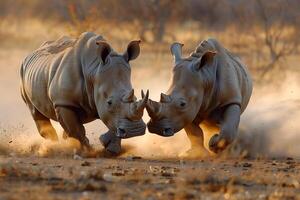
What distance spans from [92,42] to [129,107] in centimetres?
121

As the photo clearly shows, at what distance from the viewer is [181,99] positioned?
37.8 feet

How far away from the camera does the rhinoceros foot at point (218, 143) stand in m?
11.4

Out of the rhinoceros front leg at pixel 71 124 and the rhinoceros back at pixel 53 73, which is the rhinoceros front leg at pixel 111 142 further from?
the rhinoceros back at pixel 53 73

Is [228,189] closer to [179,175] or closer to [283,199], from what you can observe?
[283,199]

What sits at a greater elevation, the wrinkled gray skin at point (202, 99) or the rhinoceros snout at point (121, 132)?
the wrinkled gray skin at point (202, 99)

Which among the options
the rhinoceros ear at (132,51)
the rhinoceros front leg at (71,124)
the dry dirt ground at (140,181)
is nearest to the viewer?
the dry dirt ground at (140,181)

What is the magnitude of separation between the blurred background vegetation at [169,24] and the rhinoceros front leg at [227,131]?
9514 mm

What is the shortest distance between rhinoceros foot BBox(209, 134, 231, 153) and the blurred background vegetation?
9842 millimetres

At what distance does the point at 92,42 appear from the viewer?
1202 centimetres

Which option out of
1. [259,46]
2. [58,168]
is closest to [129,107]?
[58,168]

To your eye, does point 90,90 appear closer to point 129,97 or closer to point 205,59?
point 129,97

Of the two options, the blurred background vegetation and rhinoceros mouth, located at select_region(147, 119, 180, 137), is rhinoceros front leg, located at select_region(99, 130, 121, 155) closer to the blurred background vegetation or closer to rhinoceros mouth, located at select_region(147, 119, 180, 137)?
rhinoceros mouth, located at select_region(147, 119, 180, 137)

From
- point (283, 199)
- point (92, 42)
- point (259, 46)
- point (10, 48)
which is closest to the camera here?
point (283, 199)

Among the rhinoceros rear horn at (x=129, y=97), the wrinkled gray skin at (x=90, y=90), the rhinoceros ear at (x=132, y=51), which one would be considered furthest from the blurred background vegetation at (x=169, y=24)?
the rhinoceros rear horn at (x=129, y=97)
